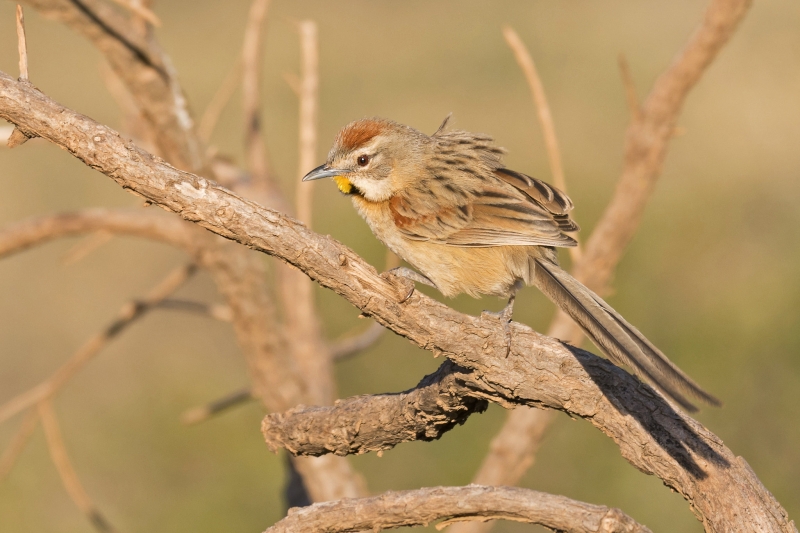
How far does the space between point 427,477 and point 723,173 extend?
26.6 feet

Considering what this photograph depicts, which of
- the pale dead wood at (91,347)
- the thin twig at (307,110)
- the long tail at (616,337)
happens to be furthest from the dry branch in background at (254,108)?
the long tail at (616,337)

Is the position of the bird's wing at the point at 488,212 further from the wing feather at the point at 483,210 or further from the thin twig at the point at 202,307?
the thin twig at the point at 202,307

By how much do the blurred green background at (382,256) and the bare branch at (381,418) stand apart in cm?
326

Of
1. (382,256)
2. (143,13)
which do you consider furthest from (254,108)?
(382,256)

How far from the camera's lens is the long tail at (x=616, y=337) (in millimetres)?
2824

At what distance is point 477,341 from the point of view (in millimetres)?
3135

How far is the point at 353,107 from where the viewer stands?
1623 centimetres

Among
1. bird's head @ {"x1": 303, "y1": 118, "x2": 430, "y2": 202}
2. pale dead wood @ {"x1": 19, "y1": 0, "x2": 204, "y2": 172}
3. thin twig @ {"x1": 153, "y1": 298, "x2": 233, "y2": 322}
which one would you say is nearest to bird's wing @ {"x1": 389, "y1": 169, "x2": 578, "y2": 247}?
bird's head @ {"x1": 303, "y1": 118, "x2": 430, "y2": 202}

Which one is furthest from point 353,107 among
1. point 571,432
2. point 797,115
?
point 571,432

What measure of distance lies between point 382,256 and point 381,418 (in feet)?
23.7

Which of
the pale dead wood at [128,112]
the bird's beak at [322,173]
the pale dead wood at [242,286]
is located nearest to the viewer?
the bird's beak at [322,173]

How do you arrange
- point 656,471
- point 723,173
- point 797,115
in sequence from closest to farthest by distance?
point 656,471 → point 723,173 → point 797,115

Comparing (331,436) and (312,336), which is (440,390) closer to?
(331,436)

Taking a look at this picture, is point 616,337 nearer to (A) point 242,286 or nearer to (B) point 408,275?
(B) point 408,275
